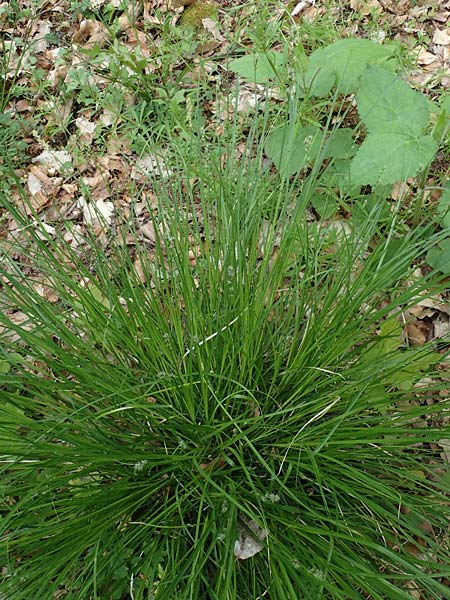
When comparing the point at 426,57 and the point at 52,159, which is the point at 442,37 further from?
the point at 52,159

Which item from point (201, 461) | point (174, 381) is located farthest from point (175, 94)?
point (201, 461)

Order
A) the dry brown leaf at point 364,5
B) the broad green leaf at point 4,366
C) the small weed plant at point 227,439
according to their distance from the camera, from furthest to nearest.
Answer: the dry brown leaf at point 364,5 → the broad green leaf at point 4,366 → the small weed plant at point 227,439

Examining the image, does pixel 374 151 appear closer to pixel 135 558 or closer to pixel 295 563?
pixel 295 563

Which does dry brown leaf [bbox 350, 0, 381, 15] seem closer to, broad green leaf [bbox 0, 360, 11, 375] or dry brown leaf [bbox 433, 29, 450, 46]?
dry brown leaf [bbox 433, 29, 450, 46]

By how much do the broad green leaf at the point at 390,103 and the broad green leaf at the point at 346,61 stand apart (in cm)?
15

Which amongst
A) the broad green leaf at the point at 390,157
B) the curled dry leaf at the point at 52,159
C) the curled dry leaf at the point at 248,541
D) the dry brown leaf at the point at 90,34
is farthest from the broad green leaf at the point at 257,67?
the curled dry leaf at the point at 248,541

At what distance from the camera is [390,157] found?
1805 mm

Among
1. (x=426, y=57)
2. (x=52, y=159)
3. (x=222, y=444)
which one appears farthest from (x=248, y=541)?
(x=426, y=57)

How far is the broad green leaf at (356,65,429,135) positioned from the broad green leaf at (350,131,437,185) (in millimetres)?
37

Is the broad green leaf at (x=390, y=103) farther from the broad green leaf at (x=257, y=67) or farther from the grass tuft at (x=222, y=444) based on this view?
the grass tuft at (x=222, y=444)

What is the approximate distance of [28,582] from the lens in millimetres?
1349

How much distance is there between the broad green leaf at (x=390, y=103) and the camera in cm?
185

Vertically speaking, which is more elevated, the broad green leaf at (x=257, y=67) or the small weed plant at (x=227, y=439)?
the broad green leaf at (x=257, y=67)

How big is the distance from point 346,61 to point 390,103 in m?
0.31
